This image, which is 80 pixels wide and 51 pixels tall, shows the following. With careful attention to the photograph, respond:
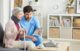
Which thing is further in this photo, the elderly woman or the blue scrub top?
the blue scrub top

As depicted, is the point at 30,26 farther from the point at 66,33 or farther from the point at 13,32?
the point at 66,33

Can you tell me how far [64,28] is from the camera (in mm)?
5914

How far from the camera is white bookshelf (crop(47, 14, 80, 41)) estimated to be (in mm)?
5910

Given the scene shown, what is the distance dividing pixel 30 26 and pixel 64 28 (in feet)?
6.74

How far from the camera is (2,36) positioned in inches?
150

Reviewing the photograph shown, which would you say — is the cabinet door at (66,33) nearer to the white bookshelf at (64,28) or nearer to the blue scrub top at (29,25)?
the white bookshelf at (64,28)

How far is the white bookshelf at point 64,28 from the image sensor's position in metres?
5.91

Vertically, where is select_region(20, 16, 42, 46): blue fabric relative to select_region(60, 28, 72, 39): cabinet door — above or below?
above

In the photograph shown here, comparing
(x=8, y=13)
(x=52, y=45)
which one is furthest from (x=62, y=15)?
(x=52, y=45)

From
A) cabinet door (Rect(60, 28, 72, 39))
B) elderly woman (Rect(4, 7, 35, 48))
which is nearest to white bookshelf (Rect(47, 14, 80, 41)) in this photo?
cabinet door (Rect(60, 28, 72, 39))

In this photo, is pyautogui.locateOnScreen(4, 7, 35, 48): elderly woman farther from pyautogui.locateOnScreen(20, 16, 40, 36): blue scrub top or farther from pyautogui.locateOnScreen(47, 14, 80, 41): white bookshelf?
pyautogui.locateOnScreen(47, 14, 80, 41): white bookshelf

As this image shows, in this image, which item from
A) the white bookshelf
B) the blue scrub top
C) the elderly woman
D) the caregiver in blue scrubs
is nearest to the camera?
the elderly woman

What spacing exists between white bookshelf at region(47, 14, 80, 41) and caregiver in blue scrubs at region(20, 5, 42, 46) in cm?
186

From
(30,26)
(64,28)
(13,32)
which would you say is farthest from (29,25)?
(64,28)
